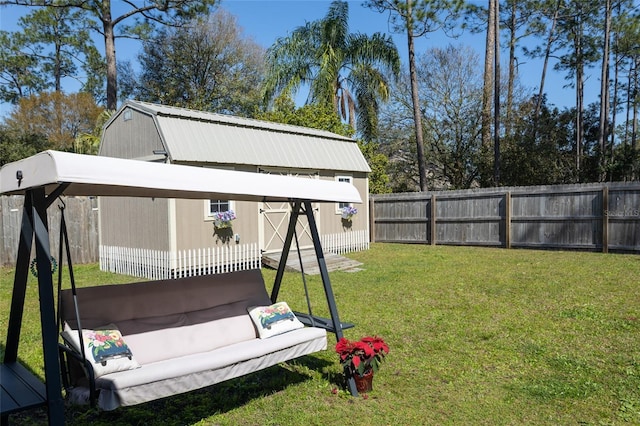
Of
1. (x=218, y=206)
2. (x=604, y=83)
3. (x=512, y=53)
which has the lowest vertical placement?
(x=218, y=206)

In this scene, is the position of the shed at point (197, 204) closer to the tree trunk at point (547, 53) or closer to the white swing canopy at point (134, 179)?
the white swing canopy at point (134, 179)

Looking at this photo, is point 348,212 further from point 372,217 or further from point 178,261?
point 178,261

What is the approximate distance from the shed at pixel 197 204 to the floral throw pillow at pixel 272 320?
441cm

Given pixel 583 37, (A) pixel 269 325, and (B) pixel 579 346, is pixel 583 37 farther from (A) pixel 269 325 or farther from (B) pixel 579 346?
(A) pixel 269 325

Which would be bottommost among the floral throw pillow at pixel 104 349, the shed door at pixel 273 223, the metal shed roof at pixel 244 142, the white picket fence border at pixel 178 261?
the white picket fence border at pixel 178 261

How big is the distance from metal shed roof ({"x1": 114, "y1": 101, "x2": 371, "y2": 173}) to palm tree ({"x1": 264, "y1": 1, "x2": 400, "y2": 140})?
6.47 meters

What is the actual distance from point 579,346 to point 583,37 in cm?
2472

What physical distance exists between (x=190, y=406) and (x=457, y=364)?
8.34 feet

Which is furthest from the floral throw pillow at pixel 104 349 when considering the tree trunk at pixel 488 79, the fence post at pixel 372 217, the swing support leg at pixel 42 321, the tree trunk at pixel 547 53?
the tree trunk at pixel 547 53

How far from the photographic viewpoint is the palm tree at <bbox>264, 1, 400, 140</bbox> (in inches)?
752

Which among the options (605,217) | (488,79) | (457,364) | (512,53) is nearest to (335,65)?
(488,79)

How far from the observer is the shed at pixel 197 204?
31.6ft

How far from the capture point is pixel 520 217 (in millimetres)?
13164

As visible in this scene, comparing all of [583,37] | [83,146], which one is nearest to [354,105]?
[83,146]
